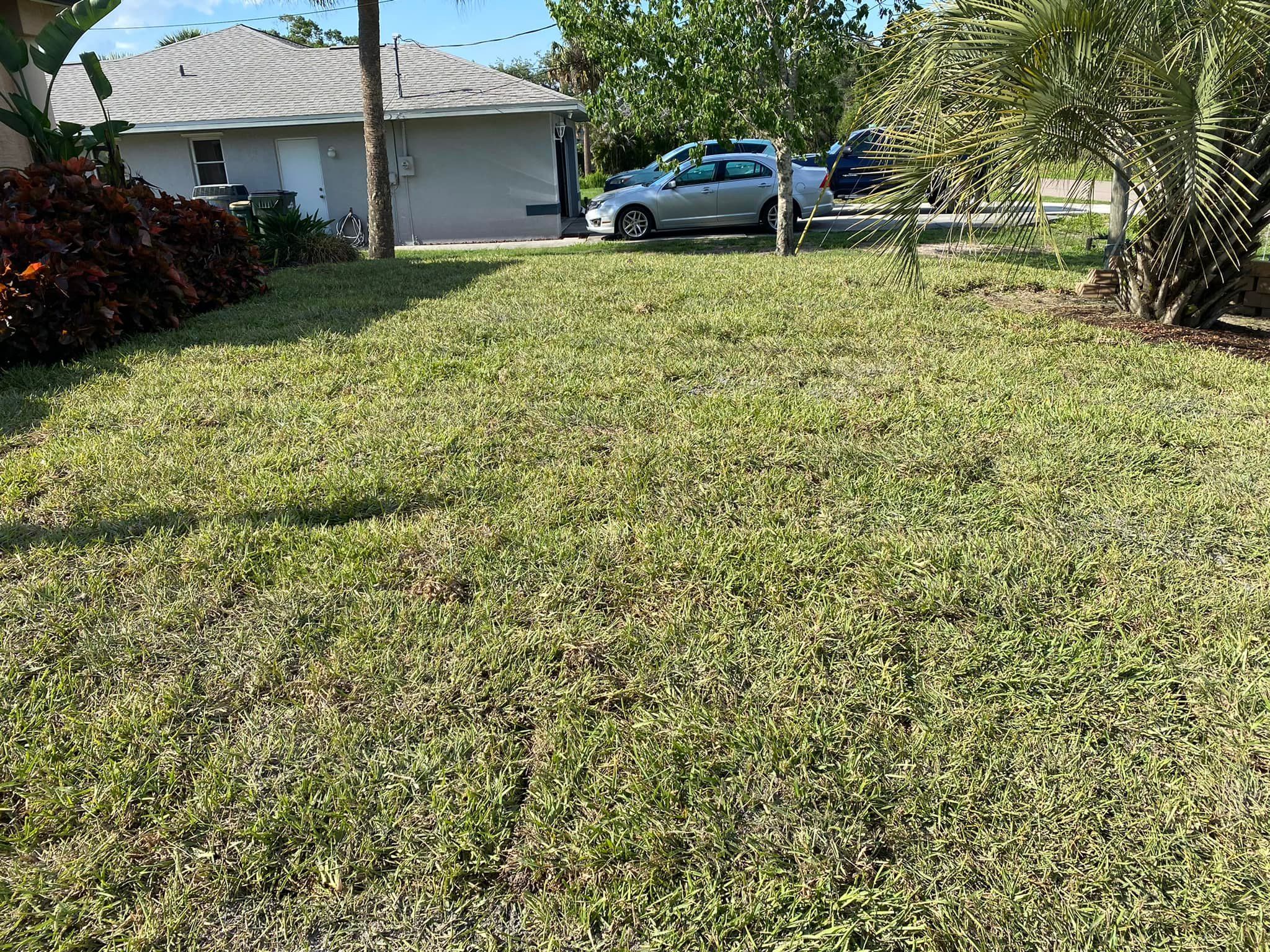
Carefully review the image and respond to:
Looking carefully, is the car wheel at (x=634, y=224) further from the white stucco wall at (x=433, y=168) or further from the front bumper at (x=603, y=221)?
the white stucco wall at (x=433, y=168)

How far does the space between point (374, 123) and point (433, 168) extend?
24.2 ft

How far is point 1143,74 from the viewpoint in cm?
482

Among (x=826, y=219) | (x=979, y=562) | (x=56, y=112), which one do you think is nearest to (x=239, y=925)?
(x=979, y=562)

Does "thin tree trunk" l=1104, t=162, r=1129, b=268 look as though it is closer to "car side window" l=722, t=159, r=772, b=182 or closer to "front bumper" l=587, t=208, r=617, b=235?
"car side window" l=722, t=159, r=772, b=182

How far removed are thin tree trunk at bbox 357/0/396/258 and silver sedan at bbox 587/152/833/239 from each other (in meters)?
5.05

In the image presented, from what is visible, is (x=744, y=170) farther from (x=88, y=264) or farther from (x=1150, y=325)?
(x=88, y=264)

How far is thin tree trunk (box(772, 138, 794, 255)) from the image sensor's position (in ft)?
38.3

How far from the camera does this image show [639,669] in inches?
98.8

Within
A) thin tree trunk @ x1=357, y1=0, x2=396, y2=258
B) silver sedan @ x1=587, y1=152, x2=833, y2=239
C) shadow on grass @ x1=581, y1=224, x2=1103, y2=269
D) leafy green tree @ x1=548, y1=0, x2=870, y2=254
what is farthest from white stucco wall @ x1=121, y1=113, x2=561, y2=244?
leafy green tree @ x1=548, y1=0, x2=870, y2=254

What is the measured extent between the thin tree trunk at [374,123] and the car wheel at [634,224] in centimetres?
505

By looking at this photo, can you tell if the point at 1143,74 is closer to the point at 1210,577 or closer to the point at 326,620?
the point at 1210,577

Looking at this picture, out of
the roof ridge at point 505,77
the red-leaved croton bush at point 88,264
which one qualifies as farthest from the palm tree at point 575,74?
the red-leaved croton bush at point 88,264

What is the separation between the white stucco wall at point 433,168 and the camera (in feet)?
59.5

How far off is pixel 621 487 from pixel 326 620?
1440 millimetres
